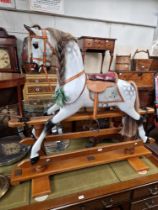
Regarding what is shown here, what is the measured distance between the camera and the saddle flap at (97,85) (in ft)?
3.38

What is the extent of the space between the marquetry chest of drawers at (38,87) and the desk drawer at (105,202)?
1.16m

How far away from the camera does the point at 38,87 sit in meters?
1.64

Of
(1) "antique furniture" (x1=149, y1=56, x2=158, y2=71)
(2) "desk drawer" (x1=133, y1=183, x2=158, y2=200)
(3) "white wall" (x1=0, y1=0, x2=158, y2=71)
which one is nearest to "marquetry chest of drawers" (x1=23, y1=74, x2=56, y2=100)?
(3) "white wall" (x1=0, y1=0, x2=158, y2=71)

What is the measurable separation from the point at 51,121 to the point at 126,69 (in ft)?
5.18

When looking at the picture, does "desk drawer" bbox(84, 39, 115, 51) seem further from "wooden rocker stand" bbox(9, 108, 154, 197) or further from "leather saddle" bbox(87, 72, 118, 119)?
"wooden rocker stand" bbox(9, 108, 154, 197)

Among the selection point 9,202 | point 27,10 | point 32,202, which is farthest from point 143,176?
point 27,10

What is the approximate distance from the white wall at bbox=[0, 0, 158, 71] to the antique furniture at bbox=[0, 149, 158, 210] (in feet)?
5.47

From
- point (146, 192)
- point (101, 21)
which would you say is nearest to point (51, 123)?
point (146, 192)

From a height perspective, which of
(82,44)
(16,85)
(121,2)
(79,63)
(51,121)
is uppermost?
(121,2)

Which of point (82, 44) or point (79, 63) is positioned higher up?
point (82, 44)

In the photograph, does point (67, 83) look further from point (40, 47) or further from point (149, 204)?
point (149, 204)

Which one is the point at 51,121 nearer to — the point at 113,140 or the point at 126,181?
the point at 126,181

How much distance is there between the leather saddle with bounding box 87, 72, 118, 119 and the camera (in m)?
1.03

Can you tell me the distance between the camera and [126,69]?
2.11 m
